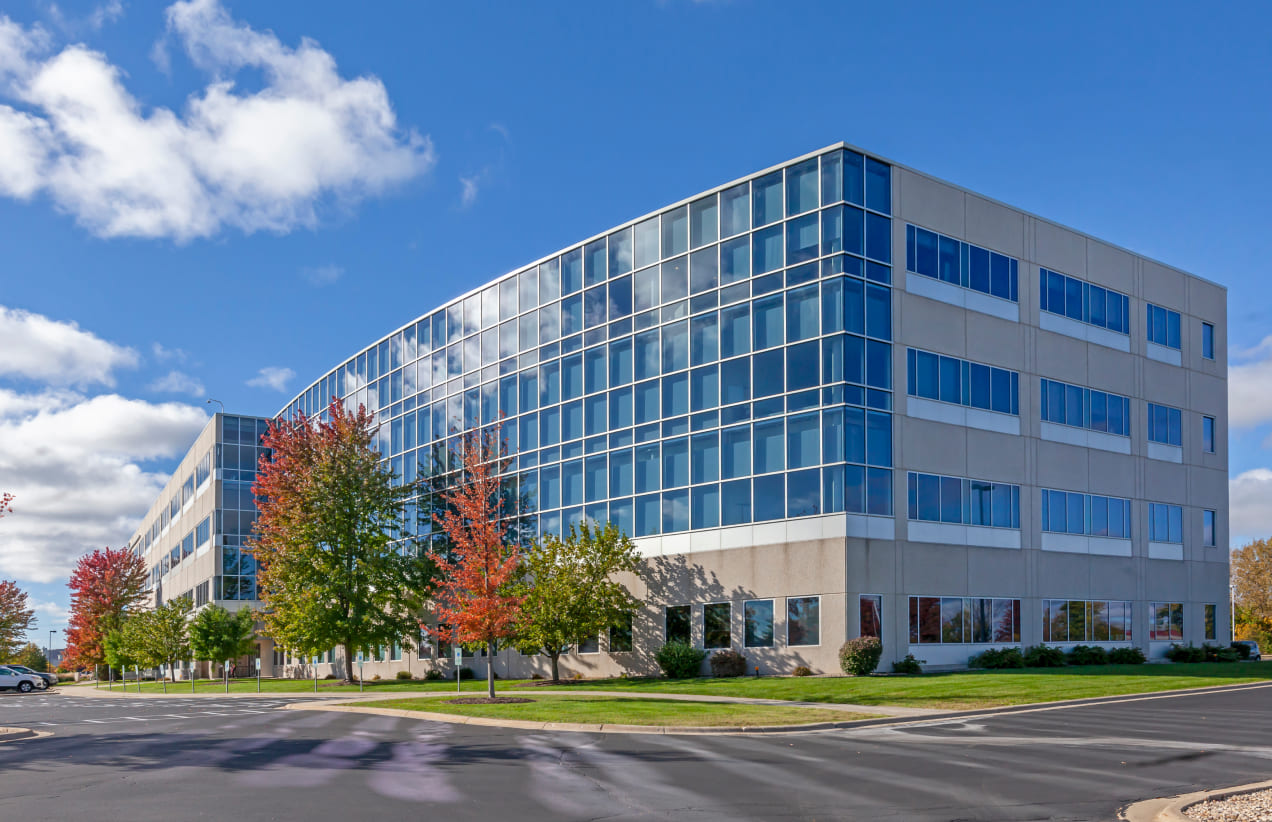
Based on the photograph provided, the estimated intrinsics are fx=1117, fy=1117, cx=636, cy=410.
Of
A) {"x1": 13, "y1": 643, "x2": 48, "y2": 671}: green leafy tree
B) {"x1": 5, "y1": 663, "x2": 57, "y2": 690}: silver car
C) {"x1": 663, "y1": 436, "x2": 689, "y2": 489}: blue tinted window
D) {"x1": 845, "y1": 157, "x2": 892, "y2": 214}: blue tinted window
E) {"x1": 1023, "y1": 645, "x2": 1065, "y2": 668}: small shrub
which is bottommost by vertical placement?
{"x1": 13, "y1": 643, "x2": 48, "y2": 671}: green leafy tree

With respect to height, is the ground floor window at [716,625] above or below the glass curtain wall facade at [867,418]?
below

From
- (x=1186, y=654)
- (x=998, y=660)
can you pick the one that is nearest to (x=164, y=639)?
(x=998, y=660)

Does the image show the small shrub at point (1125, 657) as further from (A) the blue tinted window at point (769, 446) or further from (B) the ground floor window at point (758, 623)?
(A) the blue tinted window at point (769, 446)

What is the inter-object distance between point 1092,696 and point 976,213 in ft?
66.1

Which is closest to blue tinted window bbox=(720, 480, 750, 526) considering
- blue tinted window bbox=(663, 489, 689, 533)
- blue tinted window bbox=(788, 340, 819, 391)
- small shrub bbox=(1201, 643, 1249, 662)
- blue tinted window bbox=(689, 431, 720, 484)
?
blue tinted window bbox=(689, 431, 720, 484)

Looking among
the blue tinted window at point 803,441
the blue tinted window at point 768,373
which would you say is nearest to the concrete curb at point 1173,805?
the blue tinted window at point 803,441

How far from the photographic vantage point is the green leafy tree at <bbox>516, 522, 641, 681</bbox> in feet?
135

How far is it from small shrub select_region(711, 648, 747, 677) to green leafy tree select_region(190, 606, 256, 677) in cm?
2980

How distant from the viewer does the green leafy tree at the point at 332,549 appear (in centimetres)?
Answer: 4966

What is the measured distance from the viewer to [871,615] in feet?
121

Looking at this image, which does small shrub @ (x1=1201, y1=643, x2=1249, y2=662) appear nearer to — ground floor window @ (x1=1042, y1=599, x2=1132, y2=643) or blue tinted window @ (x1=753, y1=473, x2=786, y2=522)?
ground floor window @ (x1=1042, y1=599, x2=1132, y2=643)

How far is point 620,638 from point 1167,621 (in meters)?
23.4

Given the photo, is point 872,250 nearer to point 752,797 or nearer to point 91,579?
point 752,797

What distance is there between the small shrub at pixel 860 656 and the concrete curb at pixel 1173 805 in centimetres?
2171
